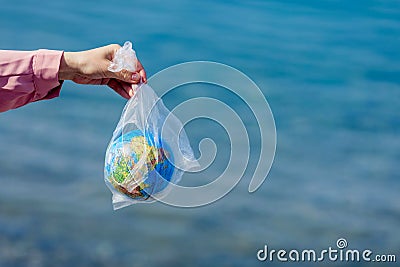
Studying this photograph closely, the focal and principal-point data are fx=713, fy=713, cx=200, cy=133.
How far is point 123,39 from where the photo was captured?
6.02 meters

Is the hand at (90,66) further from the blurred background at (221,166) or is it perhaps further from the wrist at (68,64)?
the blurred background at (221,166)

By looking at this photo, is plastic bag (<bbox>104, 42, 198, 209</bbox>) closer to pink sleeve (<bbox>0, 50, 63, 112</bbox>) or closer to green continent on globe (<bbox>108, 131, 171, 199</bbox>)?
green continent on globe (<bbox>108, 131, 171, 199</bbox>)

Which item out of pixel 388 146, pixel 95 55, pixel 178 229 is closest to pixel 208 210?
pixel 178 229

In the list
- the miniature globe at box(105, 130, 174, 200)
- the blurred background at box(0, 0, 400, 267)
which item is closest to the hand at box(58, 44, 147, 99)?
the miniature globe at box(105, 130, 174, 200)

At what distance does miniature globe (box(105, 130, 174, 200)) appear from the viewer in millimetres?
1622

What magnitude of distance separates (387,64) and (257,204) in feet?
9.84

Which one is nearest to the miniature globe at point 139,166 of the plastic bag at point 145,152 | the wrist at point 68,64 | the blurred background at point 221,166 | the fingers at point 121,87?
the plastic bag at point 145,152

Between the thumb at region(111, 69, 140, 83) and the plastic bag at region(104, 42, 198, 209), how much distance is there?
0.06 feet

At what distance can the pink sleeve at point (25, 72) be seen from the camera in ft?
4.93

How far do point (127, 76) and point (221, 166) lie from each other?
2387mm

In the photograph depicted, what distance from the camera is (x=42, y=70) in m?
1.51

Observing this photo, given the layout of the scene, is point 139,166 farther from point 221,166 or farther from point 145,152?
point 221,166

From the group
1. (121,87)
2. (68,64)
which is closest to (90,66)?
(68,64)

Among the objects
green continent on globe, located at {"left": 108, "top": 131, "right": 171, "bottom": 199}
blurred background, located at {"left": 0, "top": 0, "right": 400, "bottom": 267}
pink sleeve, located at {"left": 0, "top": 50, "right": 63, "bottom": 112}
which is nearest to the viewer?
pink sleeve, located at {"left": 0, "top": 50, "right": 63, "bottom": 112}
